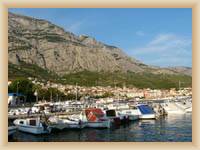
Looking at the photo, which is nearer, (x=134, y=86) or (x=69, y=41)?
(x=134, y=86)

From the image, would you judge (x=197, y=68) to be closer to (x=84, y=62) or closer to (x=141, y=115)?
(x=141, y=115)

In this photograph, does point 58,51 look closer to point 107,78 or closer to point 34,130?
point 107,78

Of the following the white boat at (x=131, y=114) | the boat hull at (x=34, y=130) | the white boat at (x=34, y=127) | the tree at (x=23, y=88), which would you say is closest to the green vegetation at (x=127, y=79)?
the tree at (x=23, y=88)

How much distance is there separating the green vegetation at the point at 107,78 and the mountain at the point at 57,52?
3.35 ft

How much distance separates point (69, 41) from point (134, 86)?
22.7 meters

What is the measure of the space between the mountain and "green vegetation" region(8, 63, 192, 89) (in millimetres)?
1022

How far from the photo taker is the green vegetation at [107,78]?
2857 inches

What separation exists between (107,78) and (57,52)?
1283cm

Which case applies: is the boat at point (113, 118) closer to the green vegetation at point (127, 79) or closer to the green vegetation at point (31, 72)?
the green vegetation at point (31, 72)

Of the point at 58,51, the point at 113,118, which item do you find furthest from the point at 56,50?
the point at 113,118

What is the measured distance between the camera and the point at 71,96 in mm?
60500

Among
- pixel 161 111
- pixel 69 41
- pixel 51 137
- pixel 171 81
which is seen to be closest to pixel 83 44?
pixel 69 41

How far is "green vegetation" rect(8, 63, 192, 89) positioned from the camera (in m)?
72.6

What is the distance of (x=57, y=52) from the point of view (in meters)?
84.6
